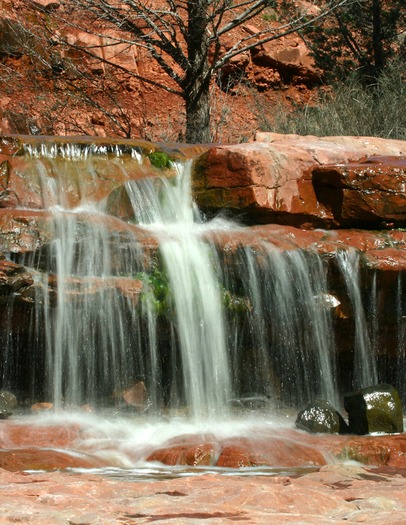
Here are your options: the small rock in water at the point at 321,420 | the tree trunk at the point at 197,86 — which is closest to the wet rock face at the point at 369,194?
the small rock in water at the point at 321,420

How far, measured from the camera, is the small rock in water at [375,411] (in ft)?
21.9

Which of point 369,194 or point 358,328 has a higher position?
point 369,194

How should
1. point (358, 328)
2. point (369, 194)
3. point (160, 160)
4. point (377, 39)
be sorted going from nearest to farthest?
point (358, 328) < point (369, 194) < point (160, 160) < point (377, 39)

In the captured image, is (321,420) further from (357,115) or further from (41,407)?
(357,115)

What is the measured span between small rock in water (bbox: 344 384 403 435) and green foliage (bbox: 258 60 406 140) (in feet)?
23.9

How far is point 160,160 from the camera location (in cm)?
999

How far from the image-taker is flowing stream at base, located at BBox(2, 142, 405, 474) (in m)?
7.44

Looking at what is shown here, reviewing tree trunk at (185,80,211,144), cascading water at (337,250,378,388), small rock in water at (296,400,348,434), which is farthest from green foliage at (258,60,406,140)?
small rock in water at (296,400,348,434)

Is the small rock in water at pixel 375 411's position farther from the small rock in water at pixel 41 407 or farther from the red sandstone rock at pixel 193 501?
the small rock in water at pixel 41 407

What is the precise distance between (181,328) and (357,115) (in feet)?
26.4

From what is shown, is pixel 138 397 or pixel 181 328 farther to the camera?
pixel 181 328

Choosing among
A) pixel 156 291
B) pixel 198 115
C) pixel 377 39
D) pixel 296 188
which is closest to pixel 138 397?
pixel 156 291

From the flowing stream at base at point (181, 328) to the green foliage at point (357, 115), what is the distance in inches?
241

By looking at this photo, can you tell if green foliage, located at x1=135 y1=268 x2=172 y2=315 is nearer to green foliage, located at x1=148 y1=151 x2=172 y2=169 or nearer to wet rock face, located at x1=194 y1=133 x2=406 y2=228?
wet rock face, located at x1=194 y1=133 x2=406 y2=228
